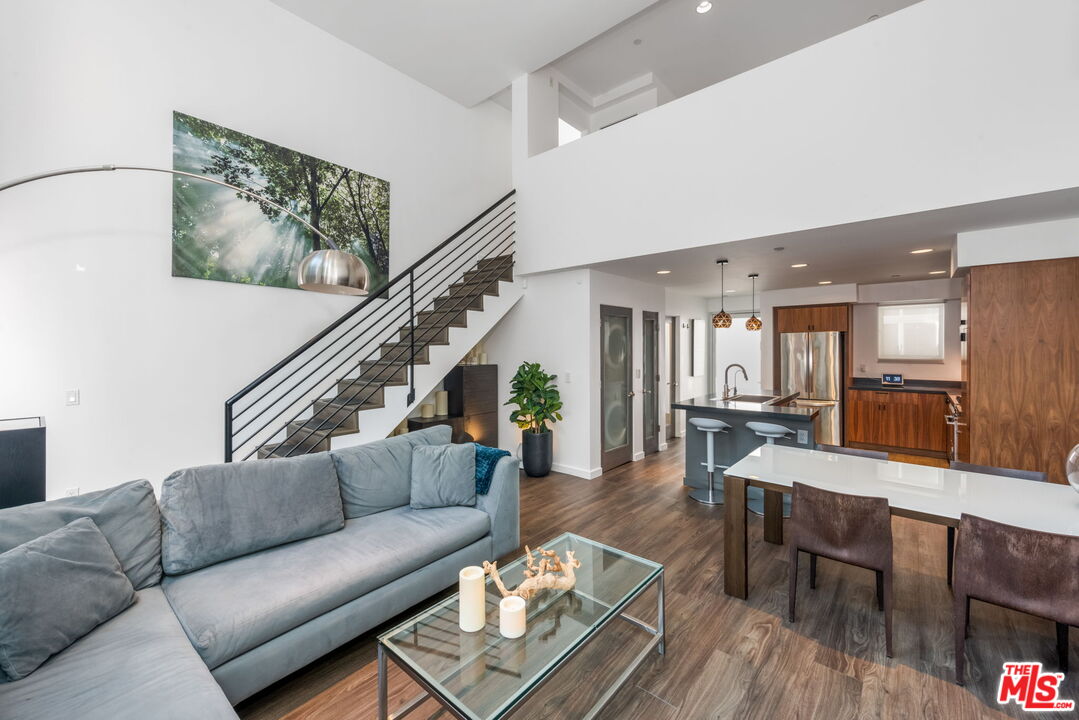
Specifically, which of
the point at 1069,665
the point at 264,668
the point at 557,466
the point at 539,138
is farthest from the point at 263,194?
the point at 1069,665

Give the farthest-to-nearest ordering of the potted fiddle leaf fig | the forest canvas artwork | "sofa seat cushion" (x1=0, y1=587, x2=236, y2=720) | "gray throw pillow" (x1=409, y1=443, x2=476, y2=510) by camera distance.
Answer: the potted fiddle leaf fig < the forest canvas artwork < "gray throw pillow" (x1=409, y1=443, x2=476, y2=510) < "sofa seat cushion" (x1=0, y1=587, x2=236, y2=720)

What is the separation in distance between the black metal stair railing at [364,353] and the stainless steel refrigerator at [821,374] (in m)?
4.81

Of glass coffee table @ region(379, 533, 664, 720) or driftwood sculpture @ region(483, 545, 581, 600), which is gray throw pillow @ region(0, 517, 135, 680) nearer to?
glass coffee table @ region(379, 533, 664, 720)

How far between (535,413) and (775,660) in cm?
349

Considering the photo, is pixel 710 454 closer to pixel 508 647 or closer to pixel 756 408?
pixel 756 408

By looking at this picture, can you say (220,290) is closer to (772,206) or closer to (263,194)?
(263,194)

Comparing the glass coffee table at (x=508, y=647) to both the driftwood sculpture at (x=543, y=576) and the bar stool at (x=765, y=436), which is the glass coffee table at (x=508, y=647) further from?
the bar stool at (x=765, y=436)

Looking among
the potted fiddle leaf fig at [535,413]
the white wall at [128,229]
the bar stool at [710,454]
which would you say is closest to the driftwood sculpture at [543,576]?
the bar stool at [710,454]

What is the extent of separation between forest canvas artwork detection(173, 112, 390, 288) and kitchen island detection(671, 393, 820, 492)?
3.97 meters

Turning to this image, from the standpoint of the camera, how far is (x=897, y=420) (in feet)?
20.7

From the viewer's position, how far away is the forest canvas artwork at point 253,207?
3.62 m

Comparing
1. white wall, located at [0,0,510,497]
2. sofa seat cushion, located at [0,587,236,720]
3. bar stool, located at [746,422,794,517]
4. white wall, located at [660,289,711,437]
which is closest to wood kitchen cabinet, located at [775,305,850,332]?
white wall, located at [660,289,711,437]

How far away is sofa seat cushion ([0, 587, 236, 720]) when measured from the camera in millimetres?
1290

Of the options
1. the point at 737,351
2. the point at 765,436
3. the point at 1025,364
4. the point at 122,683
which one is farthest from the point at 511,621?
the point at 737,351
